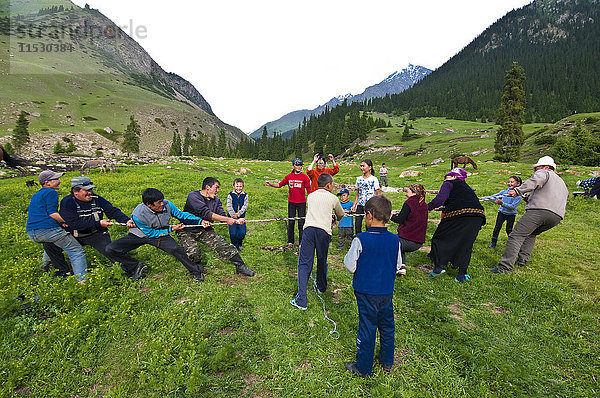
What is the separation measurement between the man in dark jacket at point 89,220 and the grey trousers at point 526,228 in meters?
9.97

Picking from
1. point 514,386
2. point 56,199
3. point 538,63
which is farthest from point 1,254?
point 538,63

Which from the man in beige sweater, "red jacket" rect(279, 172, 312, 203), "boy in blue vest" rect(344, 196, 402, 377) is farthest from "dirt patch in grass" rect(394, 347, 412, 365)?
"red jacket" rect(279, 172, 312, 203)

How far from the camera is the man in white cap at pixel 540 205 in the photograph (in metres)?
6.36

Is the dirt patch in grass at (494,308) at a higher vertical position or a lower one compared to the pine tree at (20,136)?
lower

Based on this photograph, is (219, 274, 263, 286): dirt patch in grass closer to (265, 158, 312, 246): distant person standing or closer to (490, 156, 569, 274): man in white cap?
(265, 158, 312, 246): distant person standing

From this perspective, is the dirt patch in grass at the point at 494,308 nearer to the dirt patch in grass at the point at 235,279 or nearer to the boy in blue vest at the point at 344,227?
the boy in blue vest at the point at 344,227

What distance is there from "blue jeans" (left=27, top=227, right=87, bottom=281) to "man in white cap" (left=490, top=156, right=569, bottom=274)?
10.9 meters

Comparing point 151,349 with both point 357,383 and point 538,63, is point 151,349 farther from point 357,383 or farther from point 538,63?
point 538,63

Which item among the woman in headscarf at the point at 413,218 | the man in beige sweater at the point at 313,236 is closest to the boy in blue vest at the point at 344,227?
the woman in headscarf at the point at 413,218

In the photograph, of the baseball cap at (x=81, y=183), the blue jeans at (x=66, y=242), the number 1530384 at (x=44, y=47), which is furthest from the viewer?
the number 1530384 at (x=44, y=47)

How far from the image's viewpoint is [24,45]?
154375 millimetres

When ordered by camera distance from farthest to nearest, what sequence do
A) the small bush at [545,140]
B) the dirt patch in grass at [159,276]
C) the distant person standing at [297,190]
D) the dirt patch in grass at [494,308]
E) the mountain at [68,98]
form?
the mountain at [68,98]
the small bush at [545,140]
the distant person standing at [297,190]
the dirt patch in grass at [159,276]
the dirt patch in grass at [494,308]

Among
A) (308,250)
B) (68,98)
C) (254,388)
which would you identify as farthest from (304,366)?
(68,98)

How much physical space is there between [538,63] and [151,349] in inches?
9074
